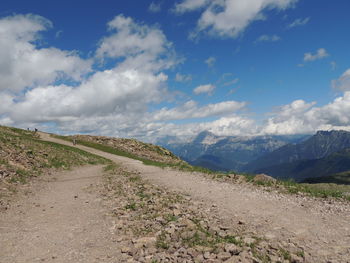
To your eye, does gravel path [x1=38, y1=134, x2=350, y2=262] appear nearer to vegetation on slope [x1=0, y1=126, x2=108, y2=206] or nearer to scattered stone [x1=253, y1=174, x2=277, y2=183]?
scattered stone [x1=253, y1=174, x2=277, y2=183]

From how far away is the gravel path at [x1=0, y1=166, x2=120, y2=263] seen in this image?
32.0ft

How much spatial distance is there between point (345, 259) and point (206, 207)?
25.0 ft

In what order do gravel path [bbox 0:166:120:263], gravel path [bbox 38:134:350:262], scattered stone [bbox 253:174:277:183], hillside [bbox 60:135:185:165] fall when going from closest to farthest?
gravel path [bbox 38:134:350:262] < gravel path [bbox 0:166:120:263] < scattered stone [bbox 253:174:277:183] < hillside [bbox 60:135:185:165]

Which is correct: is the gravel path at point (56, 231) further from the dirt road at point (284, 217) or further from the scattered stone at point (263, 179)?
the scattered stone at point (263, 179)

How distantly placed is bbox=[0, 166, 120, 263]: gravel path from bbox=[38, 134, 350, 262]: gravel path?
21.3ft

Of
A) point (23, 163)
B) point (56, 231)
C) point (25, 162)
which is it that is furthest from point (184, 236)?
point (25, 162)

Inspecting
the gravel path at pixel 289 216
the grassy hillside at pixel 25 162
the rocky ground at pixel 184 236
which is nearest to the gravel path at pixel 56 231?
the rocky ground at pixel 184 236

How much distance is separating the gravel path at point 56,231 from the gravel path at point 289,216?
6.48 metres

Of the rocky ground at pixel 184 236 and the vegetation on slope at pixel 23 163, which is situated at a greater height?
the vegetation on slope at pixel 23 163

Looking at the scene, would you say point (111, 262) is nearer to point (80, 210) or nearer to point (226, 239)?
point (226, 239)

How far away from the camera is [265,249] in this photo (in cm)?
923

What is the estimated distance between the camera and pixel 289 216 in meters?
13.0

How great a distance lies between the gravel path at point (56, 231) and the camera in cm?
975

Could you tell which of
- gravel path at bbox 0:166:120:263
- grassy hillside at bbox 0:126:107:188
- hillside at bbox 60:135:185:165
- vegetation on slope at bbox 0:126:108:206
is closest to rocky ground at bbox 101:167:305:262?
gravel path at bbox 0:166:120:263
